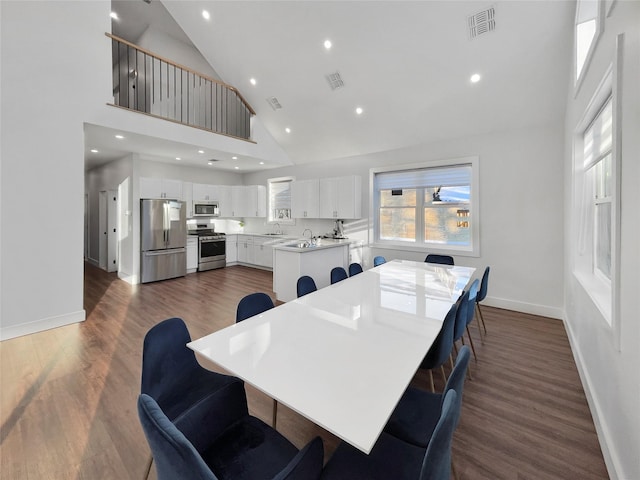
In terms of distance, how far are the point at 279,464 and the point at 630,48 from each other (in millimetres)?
2525

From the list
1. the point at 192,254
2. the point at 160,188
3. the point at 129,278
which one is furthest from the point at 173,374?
the point at 192,254

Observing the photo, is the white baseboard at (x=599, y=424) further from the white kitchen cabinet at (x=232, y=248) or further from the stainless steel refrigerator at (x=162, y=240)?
the white kitchen cabinet at (x=232, y=248)

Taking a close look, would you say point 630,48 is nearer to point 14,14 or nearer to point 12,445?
point 12,445

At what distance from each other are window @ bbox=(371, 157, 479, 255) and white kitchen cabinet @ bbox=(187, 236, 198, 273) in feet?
14.2

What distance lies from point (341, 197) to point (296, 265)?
2205mm

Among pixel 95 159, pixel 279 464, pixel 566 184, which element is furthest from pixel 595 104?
pixel 95 159

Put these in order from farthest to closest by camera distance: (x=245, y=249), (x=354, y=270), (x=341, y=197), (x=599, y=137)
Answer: (x=245, y=249) → (x=341, y=197) → (x=354, y=270) → (x=599, y=137)

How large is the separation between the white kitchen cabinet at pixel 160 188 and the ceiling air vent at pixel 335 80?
13.6 ft

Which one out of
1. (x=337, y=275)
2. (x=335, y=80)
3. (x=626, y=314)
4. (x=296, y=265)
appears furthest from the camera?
(x=335, y=80)

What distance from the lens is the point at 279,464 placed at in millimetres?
1129

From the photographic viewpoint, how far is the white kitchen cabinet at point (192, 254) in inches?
263

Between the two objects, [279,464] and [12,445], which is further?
[12,445]

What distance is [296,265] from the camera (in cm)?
427

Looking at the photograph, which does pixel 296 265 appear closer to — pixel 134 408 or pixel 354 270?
pixel 354 270
